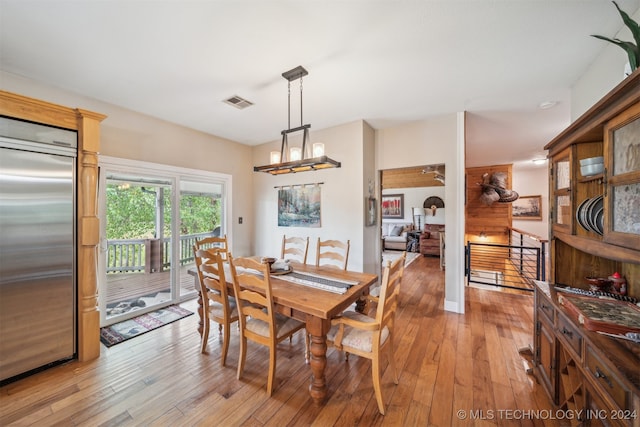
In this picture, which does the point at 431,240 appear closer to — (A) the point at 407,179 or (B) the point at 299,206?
(A) the point at 407,179

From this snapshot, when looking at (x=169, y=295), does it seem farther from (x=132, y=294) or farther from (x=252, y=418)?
(x=252, y=418)

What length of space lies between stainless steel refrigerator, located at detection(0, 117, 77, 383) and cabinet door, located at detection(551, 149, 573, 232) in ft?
13.4

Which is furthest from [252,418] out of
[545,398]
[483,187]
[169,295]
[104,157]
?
[483,187]

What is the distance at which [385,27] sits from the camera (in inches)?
69.4

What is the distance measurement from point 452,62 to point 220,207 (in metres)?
3.92

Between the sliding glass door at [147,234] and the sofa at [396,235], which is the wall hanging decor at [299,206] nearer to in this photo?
the sliding glass door at [147,234]

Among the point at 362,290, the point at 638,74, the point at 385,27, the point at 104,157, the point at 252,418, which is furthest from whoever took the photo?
the point at 104,157

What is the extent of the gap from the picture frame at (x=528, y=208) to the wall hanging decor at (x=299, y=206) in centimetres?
710

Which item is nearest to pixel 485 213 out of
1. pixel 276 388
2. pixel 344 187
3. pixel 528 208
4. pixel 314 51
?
pixel 528 208

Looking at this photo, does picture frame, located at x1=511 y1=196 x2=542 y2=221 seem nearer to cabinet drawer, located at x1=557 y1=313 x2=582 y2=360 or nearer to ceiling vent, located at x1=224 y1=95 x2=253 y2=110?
cabinet drawer, located at x1=557 y1=313 x2=582 y2=360

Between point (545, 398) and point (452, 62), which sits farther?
point (452, 62)

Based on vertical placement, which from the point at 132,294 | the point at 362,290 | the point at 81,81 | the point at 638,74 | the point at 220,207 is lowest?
the point at 132,294

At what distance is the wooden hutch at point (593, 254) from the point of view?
1.04 m

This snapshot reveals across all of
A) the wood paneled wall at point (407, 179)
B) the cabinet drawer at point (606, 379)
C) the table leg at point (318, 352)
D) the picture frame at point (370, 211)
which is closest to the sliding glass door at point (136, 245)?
the table leg at point (318, 352)
